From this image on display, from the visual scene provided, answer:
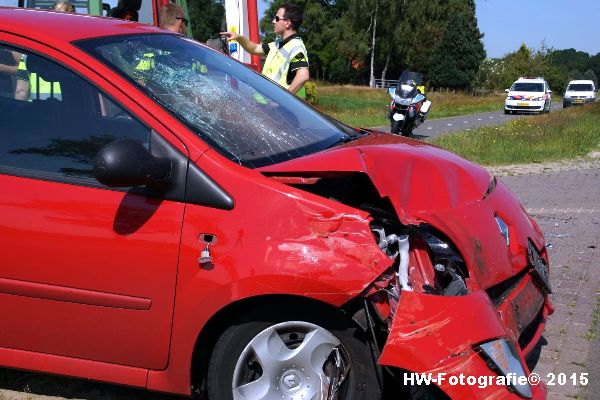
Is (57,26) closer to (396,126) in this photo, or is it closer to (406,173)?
(406,173)

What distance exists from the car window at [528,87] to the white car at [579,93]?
5.56 metres

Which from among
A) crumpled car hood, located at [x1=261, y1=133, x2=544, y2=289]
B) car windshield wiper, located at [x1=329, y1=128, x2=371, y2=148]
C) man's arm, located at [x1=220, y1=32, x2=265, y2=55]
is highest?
man's arm, located at [x1=220, y1=32, x2=265, y2=55]

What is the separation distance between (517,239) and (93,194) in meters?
2.02

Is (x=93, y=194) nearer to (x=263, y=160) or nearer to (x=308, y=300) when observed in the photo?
(x=263, y=160)

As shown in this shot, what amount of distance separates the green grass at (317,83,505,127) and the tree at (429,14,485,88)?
1566cm

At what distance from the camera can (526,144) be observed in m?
13.3

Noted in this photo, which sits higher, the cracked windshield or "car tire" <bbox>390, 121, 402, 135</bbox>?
the cracked windshield

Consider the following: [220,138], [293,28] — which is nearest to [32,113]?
[220,138]

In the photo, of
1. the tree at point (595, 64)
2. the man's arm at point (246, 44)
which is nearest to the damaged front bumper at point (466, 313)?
the man's arm at point (246, 44)

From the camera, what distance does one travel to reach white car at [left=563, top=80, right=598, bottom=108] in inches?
1641

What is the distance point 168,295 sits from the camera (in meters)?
2.96

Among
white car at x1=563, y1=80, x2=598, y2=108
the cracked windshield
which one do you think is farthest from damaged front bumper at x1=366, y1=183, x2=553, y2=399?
white car at x1=563, y1=80, x2=598, y2=108

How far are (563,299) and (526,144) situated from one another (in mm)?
8727

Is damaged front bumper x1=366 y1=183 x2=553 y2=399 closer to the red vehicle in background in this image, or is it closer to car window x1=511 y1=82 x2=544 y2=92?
the red vehicle in background
